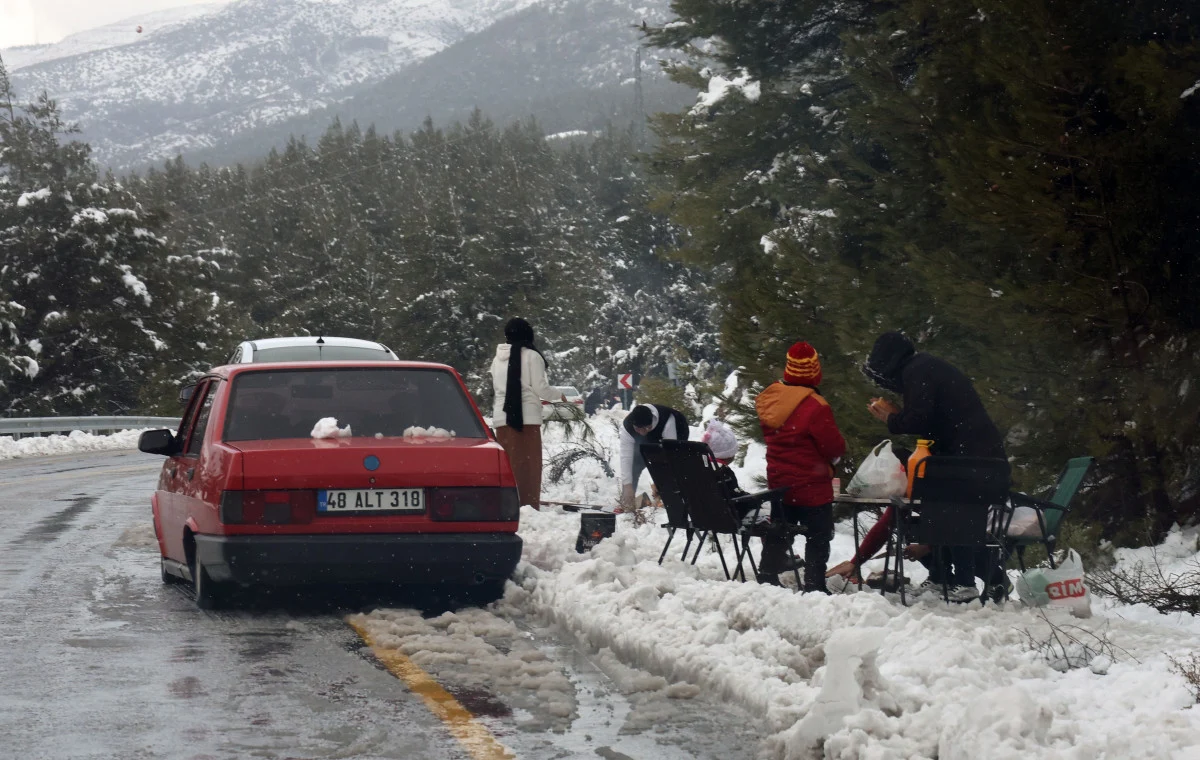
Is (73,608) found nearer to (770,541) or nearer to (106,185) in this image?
(770,541)

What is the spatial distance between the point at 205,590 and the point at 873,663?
438cm

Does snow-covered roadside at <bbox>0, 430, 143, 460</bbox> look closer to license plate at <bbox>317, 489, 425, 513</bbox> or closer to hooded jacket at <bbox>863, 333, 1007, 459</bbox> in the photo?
license plate at <bbox>317, 489, 425, 513</bbox>

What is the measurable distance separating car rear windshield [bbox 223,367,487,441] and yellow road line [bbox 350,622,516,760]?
168cm

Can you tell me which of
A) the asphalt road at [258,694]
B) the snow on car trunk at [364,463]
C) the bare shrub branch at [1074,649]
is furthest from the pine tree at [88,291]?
the bare shrub branch at [1074,649]

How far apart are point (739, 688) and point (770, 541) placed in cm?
281

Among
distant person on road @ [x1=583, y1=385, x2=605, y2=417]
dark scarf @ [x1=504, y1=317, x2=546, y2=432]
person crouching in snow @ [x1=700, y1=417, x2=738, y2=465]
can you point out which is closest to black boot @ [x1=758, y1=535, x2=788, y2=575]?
person crouching in snow @ [x1=700, y1=417, x2=738, y2=465]

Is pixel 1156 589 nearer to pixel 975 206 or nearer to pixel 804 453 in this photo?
pixel 804 453

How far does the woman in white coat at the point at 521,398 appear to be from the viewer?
1295cm

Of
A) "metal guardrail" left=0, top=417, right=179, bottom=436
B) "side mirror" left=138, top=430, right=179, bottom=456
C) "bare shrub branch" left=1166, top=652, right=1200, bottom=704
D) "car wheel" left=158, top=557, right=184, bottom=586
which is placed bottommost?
"metal guardrail" left=0, top=417, right=179, bottom=436

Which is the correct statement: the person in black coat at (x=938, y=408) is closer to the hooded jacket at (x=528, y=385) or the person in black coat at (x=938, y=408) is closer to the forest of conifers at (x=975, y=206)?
the forest of conifers at (x=975, y=206)

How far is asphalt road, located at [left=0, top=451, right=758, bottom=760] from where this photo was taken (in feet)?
16.9

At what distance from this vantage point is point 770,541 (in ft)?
28.5

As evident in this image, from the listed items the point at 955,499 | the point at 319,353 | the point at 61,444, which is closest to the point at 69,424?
the point at 61,444

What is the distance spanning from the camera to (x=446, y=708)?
576 cm
